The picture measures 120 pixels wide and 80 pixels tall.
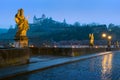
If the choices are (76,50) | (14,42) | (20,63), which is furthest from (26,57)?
(76,50)

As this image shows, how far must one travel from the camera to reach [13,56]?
19.3 meters

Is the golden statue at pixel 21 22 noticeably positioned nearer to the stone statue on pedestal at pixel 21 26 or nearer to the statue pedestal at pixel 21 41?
the stone statue on pedestal at pixel 21 26

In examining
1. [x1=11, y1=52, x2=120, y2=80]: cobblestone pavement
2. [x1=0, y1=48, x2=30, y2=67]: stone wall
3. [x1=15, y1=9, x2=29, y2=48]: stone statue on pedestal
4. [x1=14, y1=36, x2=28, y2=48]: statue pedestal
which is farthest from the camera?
[x1=15, y1=9, x2=29, y2=48]: stone statue on pedestal

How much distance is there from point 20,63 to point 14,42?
13.7m

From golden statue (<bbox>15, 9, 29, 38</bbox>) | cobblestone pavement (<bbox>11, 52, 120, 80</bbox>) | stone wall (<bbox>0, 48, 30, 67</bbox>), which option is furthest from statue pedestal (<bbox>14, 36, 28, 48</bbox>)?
cobblestone pavement (<bbox>11, 52, 120, 80</bbox>)

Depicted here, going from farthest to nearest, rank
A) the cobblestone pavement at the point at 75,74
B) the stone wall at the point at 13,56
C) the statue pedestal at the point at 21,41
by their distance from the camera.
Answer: the statue pedestal at the point at 21,41, the stone wall at the point at 13,56, the cobblestone pavement at the point at 75,74

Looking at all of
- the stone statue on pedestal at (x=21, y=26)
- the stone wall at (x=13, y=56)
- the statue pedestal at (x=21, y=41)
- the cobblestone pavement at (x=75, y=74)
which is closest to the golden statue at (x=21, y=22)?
the stone statue on pedestal at (x=21, y=26)

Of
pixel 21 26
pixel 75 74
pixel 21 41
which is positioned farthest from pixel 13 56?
pixel 21 26

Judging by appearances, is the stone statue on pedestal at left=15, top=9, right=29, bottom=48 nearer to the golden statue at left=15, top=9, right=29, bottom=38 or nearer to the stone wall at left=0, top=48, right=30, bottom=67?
the golden statue at left=15, top=9, right=29, bottom=38

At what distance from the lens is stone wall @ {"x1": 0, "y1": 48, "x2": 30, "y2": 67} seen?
18.0 meters

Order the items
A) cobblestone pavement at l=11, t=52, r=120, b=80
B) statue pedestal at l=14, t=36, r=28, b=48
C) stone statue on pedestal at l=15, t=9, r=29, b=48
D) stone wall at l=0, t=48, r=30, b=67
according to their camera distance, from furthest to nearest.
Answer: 1. stone statue on pedestal at l=15, t=9, r=29, b=48
2. statue pedestal at l=14, t=36, r=28, b=48
3. stone wall at l=0, t=48, r=30, b=67
4. cobblestone pavement at l=11, t=52, r=120, b=80

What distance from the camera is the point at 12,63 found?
755 inches

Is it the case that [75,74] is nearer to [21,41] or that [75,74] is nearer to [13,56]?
[13,56]

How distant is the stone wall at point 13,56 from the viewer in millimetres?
17966
